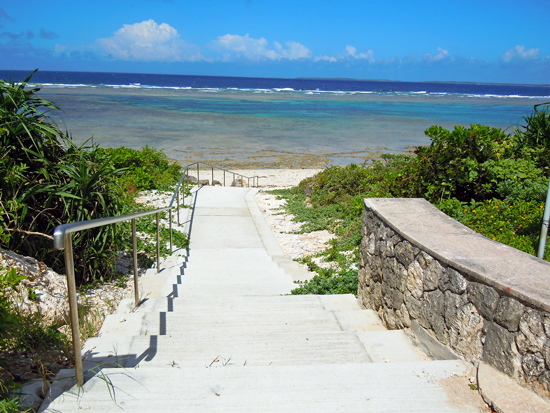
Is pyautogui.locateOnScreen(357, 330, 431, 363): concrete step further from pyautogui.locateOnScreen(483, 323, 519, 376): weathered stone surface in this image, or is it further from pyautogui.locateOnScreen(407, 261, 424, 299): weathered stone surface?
pyautogui.locateOnScreen(483, 323, 519, 376): weathered stone surface

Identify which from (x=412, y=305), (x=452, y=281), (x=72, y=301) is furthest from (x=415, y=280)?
(x=72, y=301)

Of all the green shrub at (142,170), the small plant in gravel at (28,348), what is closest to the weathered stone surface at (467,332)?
the small plant in gravel at (28,348)

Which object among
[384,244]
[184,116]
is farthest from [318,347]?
[184,116]

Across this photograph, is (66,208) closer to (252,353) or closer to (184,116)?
(252,353)

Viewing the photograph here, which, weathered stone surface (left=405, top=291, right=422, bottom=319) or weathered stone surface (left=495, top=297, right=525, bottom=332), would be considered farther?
weathered stone surface (left=405, top=291, right=422, bottom=319)

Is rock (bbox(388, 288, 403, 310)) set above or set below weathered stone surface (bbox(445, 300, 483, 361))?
below

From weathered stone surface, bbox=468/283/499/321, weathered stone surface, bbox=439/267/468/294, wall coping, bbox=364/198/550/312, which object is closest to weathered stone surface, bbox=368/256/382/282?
wall coping, bbox=364/198/550/312

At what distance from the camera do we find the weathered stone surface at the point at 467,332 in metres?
2.51

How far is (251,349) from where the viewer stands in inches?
116

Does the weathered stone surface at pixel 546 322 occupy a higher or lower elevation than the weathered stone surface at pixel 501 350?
higher

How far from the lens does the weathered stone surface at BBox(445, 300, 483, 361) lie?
2.51 meters

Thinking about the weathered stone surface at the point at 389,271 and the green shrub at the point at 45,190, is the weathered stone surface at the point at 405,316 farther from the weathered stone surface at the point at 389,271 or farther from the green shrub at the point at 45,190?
the green shrub at the point at 45,190

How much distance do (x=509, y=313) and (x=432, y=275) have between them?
2.33ft

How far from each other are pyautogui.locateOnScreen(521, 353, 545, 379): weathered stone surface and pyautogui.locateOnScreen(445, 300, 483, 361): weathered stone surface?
293mm
